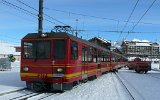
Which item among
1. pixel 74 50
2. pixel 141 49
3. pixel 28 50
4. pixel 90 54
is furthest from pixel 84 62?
pixel 141 49

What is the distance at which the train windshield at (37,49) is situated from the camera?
16.3 metres

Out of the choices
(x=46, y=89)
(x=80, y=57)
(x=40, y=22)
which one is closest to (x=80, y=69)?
(x=80, y=57)

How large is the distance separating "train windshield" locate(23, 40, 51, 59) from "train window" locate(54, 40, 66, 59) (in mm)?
342

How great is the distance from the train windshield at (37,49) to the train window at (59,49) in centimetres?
34

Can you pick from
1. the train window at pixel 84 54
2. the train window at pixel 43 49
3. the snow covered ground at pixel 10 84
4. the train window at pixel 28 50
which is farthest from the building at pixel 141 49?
the train window at pixel 43 49

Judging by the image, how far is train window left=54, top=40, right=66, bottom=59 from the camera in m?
16.0

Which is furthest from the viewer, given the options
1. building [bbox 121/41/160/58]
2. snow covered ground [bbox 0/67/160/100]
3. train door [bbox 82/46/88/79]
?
building [bbox 121/41/160/58]

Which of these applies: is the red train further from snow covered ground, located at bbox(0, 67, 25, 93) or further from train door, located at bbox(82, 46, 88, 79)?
train door, located at bbox(82, 46, 88, 79)

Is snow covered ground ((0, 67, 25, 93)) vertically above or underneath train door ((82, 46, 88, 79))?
underneath

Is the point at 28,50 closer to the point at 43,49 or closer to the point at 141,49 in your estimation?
the point at 43,49

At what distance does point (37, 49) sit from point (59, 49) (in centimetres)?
112

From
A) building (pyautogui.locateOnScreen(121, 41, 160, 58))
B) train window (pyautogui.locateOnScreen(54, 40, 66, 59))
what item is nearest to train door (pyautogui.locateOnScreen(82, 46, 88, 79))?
train window (pyautogui.locateOnScreen(54, 40, 66, 59))

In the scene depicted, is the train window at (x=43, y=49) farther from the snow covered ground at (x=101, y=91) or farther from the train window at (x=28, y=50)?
the snow covered ground at (x=101, y=91)

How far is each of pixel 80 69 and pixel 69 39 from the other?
287 cm
